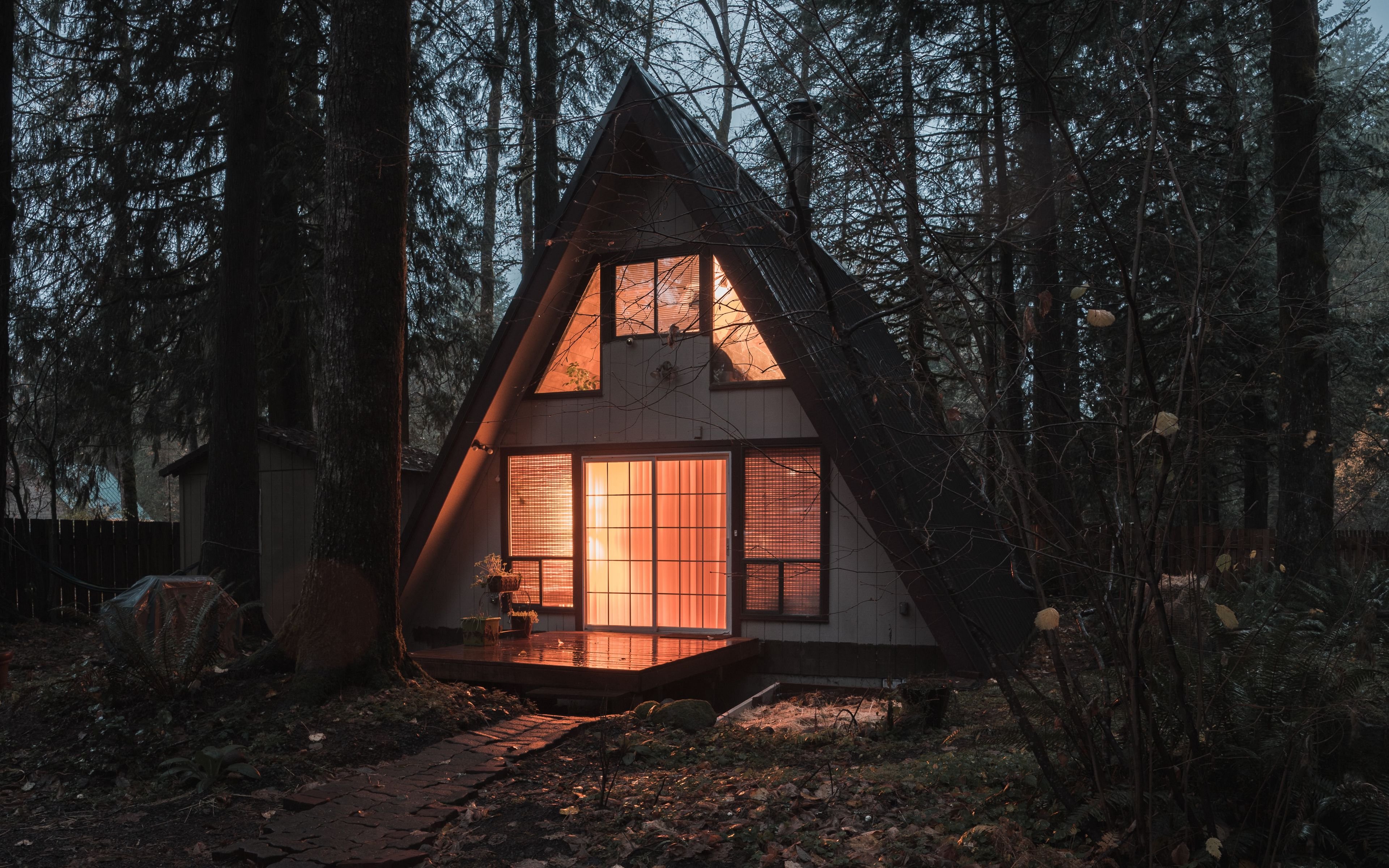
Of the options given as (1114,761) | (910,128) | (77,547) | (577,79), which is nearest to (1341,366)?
(910,128)

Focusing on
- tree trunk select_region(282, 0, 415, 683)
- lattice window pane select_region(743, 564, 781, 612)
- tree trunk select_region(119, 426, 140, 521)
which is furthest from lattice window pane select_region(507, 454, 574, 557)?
tree trunk select_region(119, 426, 140, 521)

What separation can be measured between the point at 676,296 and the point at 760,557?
2736 mm

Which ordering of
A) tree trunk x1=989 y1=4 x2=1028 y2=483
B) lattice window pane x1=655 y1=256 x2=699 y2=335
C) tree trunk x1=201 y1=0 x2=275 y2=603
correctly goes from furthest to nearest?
1. tree trunk x1=201 y1=0 x2=275 y2=603
2. lattice window pane x1=655 y1=256 x2=699 y2=335
3. tree trunk x1=989 y1=4 x2=1028 y2=483

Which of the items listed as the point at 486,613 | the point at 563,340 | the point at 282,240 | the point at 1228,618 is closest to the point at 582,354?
the point at 563,340

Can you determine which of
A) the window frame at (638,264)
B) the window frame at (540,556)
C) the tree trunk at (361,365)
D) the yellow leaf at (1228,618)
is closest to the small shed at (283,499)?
the window frame at (540,556)

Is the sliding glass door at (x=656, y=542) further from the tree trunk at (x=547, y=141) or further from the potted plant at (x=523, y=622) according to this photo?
the tree trunk at (x=547, y=141)

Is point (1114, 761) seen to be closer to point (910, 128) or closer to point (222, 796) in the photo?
point (222, 796)

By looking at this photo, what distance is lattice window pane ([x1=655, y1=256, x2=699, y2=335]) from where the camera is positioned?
364 inches

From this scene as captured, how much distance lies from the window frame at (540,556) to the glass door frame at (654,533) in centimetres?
3

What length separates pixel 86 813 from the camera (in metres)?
4.71

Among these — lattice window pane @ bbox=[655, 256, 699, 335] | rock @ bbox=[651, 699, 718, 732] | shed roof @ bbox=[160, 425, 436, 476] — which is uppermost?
lattice window pane @ bbox=[655, 256, 699, 335]

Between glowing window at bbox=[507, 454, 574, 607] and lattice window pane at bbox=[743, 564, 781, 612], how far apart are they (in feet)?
6.27

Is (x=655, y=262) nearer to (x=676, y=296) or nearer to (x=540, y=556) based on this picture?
(x=676, y=296)

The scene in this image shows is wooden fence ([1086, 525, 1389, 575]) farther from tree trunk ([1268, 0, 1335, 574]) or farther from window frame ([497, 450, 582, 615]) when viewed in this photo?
window frame ([497, 450, 582, 615])
